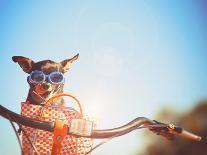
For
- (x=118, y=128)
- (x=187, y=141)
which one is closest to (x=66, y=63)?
(x=118, y=128)

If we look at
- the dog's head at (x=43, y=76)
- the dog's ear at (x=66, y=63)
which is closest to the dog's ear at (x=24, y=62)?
the dog's head at (x=43, y=76)

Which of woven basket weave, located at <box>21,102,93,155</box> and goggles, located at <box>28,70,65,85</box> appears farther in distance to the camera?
goggles, located at <box>28,70,65,85</box>

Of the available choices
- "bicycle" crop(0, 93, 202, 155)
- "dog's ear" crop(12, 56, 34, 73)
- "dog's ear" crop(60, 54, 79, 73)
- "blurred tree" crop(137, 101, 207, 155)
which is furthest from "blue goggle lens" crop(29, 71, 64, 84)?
"blurred tree" crop(137, 101, 207, 155)

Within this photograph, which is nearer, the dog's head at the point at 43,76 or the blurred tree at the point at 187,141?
the dog's head at the point at 43,76

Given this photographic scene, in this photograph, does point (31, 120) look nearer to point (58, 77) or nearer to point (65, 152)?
point (65, 152)

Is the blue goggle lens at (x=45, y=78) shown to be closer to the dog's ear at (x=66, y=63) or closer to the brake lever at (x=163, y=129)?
the brake lever at (x=163, y=129)

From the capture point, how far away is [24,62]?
4914 mm

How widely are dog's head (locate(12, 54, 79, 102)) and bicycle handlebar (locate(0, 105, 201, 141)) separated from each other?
2.72 ft

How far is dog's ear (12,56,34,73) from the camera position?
4.58 meters

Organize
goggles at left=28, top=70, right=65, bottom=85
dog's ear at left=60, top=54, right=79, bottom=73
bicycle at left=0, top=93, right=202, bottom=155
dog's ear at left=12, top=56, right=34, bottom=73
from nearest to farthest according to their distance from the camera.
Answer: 1. bicycle at left=0, top=93, right=202, bottom=155
2. goggles at left=28, top=70, right=65, bottom=85
3. dog's ear at left=12, top=56, right=34, bottom=73
4. dog's ear at left=60, top=54, right=79, bottom=73

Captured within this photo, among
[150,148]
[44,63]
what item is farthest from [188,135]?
[150,148]

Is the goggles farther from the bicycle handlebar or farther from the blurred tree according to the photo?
the blurred tree

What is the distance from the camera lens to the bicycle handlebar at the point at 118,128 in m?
2.07

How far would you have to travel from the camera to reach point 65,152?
2.61 m
